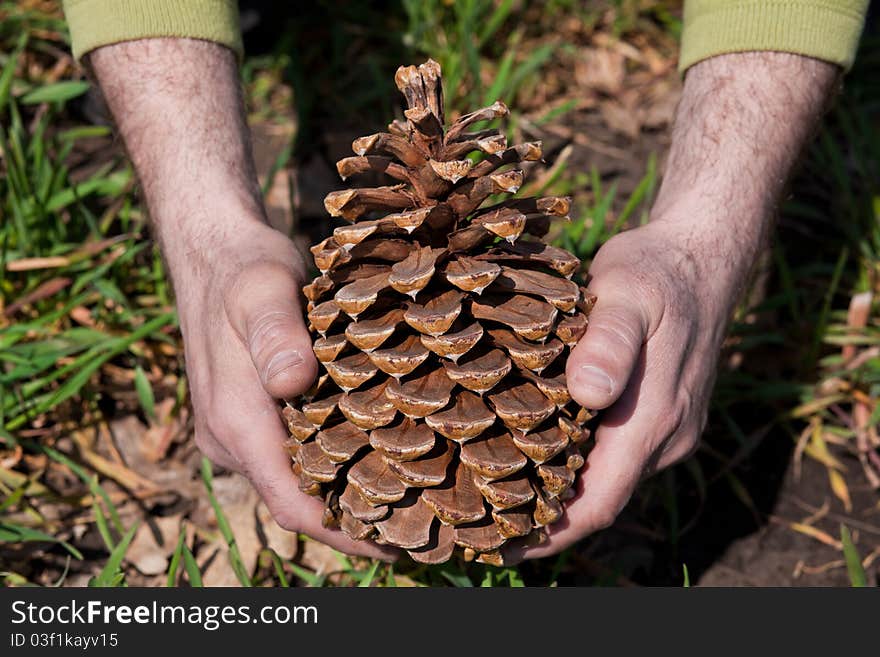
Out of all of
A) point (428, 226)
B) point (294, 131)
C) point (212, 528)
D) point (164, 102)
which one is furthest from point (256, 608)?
point (294, 131)

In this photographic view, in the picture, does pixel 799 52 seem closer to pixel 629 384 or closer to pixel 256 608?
pixel 629 384

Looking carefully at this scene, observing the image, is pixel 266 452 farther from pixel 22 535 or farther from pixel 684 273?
pixel 684 273

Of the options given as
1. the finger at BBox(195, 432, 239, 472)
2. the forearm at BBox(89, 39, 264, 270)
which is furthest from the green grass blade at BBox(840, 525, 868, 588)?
the forearm at BBox(89, 39, 264, 270)

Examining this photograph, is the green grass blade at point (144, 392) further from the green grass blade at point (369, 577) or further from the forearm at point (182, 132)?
the green grass blade at point (369, 577)

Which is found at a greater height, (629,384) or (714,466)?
(629,384)

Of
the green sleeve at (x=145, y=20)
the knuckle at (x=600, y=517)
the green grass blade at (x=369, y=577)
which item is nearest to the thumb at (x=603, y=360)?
the knuckle at (x=600, y=517)

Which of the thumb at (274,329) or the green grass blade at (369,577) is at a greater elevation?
the thumb at (274,329)

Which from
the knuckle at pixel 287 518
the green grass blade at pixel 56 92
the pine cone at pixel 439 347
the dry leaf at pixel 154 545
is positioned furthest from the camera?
the green grass blade at pixel 56 92
